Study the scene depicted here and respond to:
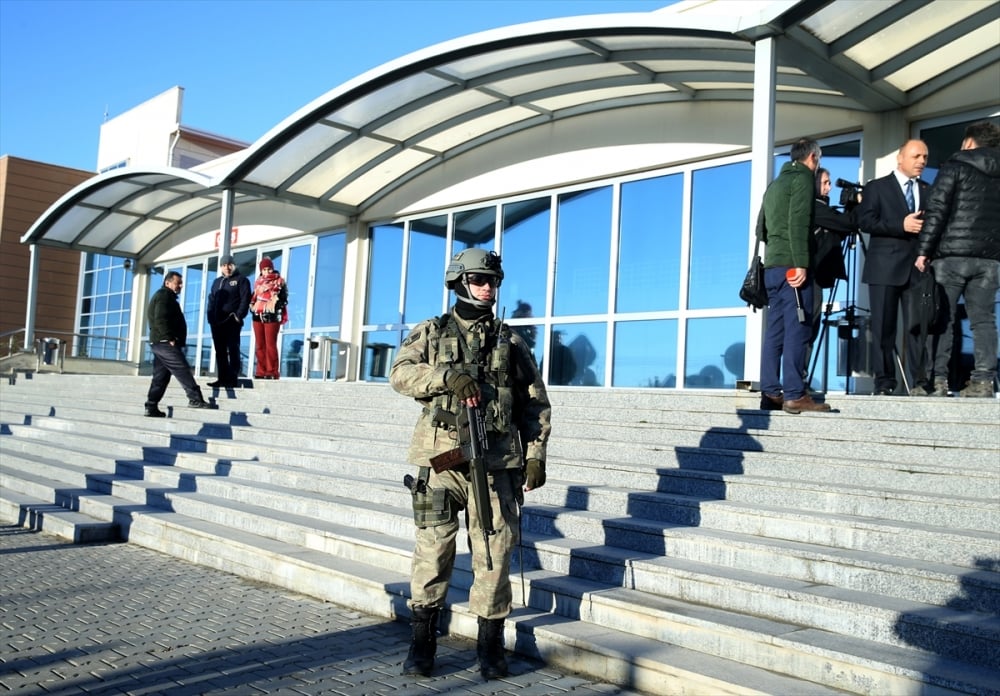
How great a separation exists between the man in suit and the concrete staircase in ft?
2.87

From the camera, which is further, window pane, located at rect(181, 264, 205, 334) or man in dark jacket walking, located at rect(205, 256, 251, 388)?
window pane, located at rect(181, 264, 205, 334)

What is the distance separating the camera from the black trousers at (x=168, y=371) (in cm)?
1123

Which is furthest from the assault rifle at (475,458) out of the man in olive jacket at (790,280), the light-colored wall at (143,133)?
the light-colored wall at (143,133)

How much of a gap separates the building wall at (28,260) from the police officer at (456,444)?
73.4ft

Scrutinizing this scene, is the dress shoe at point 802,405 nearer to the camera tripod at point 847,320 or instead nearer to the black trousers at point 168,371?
the camera tripod at point 847,320

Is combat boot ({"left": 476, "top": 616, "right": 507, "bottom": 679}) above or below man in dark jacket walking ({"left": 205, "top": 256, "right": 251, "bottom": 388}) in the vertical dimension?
below

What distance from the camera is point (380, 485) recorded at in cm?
736

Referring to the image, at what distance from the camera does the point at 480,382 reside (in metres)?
4.57

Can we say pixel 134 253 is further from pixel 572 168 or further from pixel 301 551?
pixel 301 551

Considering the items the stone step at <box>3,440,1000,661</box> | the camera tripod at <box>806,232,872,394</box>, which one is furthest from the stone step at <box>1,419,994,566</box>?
the camera tripod at <box>806,232,872,394</box>

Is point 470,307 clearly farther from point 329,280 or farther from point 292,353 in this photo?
point 292,353

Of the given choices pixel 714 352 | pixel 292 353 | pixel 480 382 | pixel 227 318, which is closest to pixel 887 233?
pixel 714 352

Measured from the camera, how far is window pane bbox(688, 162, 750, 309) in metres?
11.6

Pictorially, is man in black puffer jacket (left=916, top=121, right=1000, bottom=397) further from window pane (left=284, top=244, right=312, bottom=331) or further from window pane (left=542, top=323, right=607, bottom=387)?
window pane (left=284, top=244, right=312, bottom=331)
